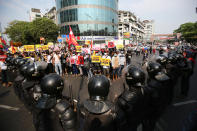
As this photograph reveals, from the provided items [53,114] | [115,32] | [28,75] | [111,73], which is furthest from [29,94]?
[115,32]

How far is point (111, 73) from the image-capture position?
8266 mm

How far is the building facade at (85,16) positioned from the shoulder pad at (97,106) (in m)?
37.4

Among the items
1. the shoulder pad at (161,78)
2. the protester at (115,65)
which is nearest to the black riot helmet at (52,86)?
the shoulder pad at (161,78)

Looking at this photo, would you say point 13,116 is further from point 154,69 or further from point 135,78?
point 154,69

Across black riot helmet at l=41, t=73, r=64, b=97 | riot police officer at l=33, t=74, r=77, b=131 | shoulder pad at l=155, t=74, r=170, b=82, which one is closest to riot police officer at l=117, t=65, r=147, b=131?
shoulder pad at l=155, t=74, r=170, b=82

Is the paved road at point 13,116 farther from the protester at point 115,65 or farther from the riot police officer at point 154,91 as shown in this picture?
the protester at point 115,65

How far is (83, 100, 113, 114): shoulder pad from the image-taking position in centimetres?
179

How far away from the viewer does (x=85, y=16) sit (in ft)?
122

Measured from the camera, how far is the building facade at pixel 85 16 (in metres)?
37.0

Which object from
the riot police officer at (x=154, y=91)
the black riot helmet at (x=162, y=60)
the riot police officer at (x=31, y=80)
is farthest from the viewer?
the black riot helmet at (x=162, y=60)

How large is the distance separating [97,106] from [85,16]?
40.0 meters

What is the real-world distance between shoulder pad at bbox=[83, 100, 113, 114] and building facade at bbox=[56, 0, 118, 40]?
37435 millimetres

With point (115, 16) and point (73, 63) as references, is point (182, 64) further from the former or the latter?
point (115, 16)

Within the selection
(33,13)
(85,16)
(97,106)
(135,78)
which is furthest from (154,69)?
(33,13)
